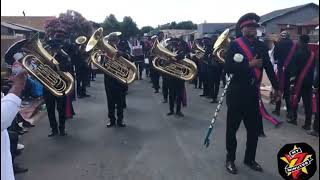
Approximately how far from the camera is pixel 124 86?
850cm

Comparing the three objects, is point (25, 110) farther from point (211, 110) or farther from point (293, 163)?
point (293, 163)

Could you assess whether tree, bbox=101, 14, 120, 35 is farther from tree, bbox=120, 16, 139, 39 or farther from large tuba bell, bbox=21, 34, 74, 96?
large tuba bell, bbox=21, 34, 74, 96

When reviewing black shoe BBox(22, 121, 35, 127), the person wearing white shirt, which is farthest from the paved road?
the person wearing white shirt

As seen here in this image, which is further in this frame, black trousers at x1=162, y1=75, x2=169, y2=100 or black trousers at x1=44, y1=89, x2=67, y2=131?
black trousers at x1=162, y1=75, x2=169, y2=100

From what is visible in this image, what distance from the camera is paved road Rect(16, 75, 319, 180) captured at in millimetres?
5715

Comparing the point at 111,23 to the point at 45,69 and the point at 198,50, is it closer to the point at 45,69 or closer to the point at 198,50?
the point at 198,50

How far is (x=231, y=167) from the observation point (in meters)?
5.70

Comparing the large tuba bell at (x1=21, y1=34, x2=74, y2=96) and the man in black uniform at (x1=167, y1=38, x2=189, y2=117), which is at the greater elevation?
the large tuba bell at (x1=21, y1=34, x2=74, y2=96)

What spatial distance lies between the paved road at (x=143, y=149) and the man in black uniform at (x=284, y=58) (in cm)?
114

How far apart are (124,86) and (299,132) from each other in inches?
134

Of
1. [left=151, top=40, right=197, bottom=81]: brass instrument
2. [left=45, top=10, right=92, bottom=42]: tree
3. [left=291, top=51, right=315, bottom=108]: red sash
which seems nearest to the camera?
[left=291, top=51, right=315, bottom=108]: red sash

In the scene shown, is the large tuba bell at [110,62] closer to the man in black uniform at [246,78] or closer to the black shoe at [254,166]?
the man in black uniform at [246,78]

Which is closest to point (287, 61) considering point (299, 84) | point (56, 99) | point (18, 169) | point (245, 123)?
point (299, 84)

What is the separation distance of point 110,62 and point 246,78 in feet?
11.5
